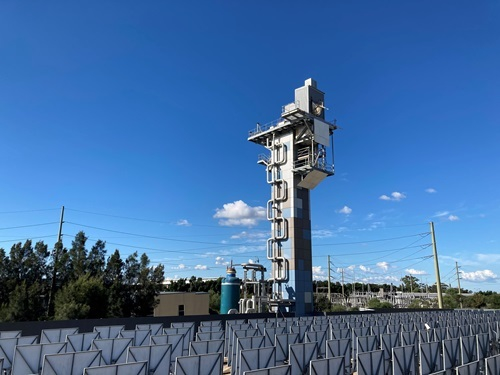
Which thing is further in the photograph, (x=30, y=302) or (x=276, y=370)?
(x=30, y=302)

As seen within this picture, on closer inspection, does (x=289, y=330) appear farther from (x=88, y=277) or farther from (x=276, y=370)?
(x=88, y=277)

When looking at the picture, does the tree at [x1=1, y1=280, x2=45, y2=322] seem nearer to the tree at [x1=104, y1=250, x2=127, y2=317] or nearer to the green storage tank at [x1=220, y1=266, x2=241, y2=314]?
the tree at [x1=104, y1=250, x2=127, y2=317]

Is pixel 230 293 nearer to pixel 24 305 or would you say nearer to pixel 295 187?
pixel 295 187

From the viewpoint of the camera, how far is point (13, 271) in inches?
1357

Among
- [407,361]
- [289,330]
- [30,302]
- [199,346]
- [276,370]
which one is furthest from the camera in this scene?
[30,302]

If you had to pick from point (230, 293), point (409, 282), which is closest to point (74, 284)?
point (230, 293)

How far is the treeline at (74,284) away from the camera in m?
31.7

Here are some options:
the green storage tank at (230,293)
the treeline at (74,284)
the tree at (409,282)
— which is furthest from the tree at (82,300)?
the tree at (409,282)

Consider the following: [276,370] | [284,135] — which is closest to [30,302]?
[284,135]

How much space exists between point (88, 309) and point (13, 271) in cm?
931

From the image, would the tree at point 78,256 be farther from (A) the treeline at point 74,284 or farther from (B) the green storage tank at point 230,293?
(B) the green storage tank at point 230,293

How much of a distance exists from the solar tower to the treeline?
15568mm

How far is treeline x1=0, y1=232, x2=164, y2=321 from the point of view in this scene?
31.7 metres

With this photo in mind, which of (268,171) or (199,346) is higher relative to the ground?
(268,171)
